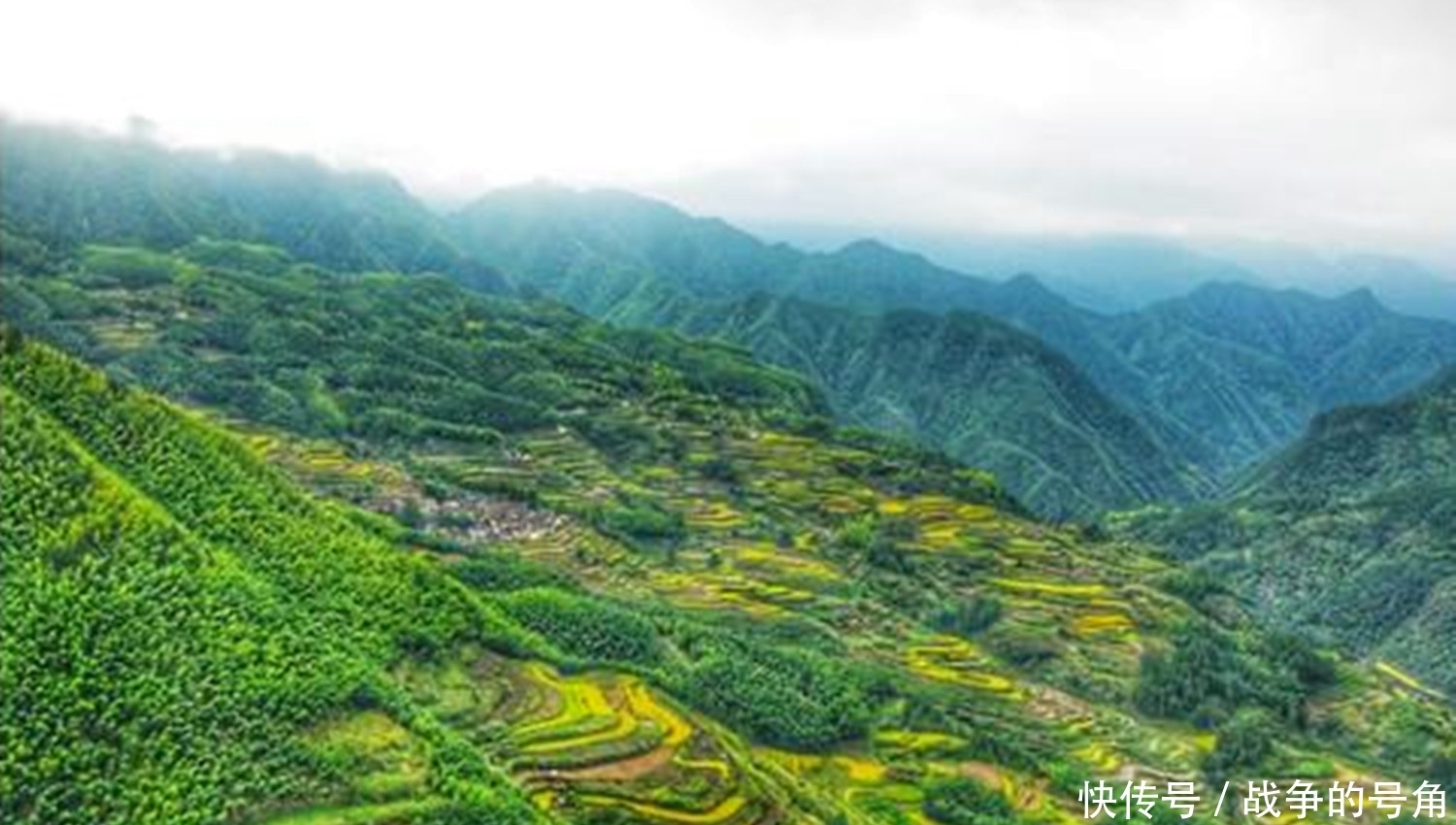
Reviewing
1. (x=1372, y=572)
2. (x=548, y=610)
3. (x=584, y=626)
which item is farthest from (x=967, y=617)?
(x=1372, y=572)

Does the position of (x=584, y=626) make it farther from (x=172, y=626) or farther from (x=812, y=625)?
(x=172, y=626)

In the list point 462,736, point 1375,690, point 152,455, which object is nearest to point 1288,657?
point 1375,690

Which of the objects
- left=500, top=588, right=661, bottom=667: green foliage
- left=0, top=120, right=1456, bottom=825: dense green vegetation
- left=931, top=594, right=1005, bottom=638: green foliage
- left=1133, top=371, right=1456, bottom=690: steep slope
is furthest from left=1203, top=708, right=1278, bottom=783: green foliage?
left=1133, top=371, right=1456, bottom=690: steep slope

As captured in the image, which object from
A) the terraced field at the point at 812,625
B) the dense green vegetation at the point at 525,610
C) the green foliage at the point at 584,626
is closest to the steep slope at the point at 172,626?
the dense green vegetation at the point at 525,610

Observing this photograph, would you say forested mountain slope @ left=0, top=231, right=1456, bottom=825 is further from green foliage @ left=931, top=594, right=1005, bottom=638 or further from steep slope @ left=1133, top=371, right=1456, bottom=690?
steep slope @ left=1133, top=371, right=1456, bottom=690

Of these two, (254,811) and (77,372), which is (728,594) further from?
(254,811)

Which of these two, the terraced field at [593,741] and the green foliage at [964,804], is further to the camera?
the green foliage at [964,804]

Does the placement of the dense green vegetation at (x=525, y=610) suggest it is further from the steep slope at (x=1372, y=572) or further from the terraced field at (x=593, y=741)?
the steep slope at (x=1372, y=572)

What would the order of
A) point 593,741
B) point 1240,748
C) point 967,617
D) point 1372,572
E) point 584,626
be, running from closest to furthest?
point 593,741
point 584,626
point 1240,748
point 967,617
point 1372,572
